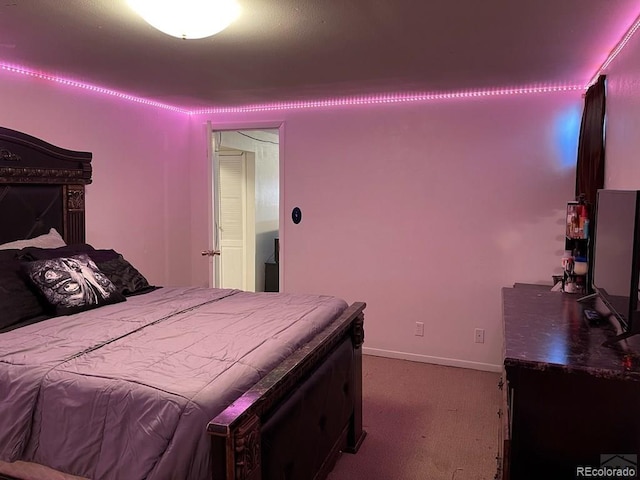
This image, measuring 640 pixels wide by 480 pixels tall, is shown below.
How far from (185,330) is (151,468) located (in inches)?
32.2

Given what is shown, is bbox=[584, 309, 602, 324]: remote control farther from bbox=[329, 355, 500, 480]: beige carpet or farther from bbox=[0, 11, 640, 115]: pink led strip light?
bbox=[0, 11, 640, 115]: pink led strip light

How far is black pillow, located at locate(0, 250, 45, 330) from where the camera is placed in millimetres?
2438

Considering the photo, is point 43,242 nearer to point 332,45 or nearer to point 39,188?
point 39,188

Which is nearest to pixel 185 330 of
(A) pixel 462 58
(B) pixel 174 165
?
(A) pixel 462 58

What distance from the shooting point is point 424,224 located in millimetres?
4273

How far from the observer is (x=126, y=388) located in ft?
5.48

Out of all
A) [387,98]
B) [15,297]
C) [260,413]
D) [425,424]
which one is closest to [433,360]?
[425,424]

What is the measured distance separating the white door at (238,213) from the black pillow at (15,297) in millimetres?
3667

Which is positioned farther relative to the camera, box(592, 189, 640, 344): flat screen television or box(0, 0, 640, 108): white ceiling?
box(0, 0, 640, 108): white ceiling

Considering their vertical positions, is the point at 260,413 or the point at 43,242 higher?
the point at 43,242

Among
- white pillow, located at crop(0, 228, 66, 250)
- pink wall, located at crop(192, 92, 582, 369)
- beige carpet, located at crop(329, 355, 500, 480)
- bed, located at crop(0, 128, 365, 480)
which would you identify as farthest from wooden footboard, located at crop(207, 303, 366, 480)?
white pillow, located at crop(0, 228, 66, 250)

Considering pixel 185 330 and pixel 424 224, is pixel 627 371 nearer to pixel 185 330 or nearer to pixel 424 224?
pixel 185 330

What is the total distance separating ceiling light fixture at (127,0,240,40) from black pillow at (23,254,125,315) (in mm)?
1394

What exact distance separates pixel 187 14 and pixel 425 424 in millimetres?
2648
